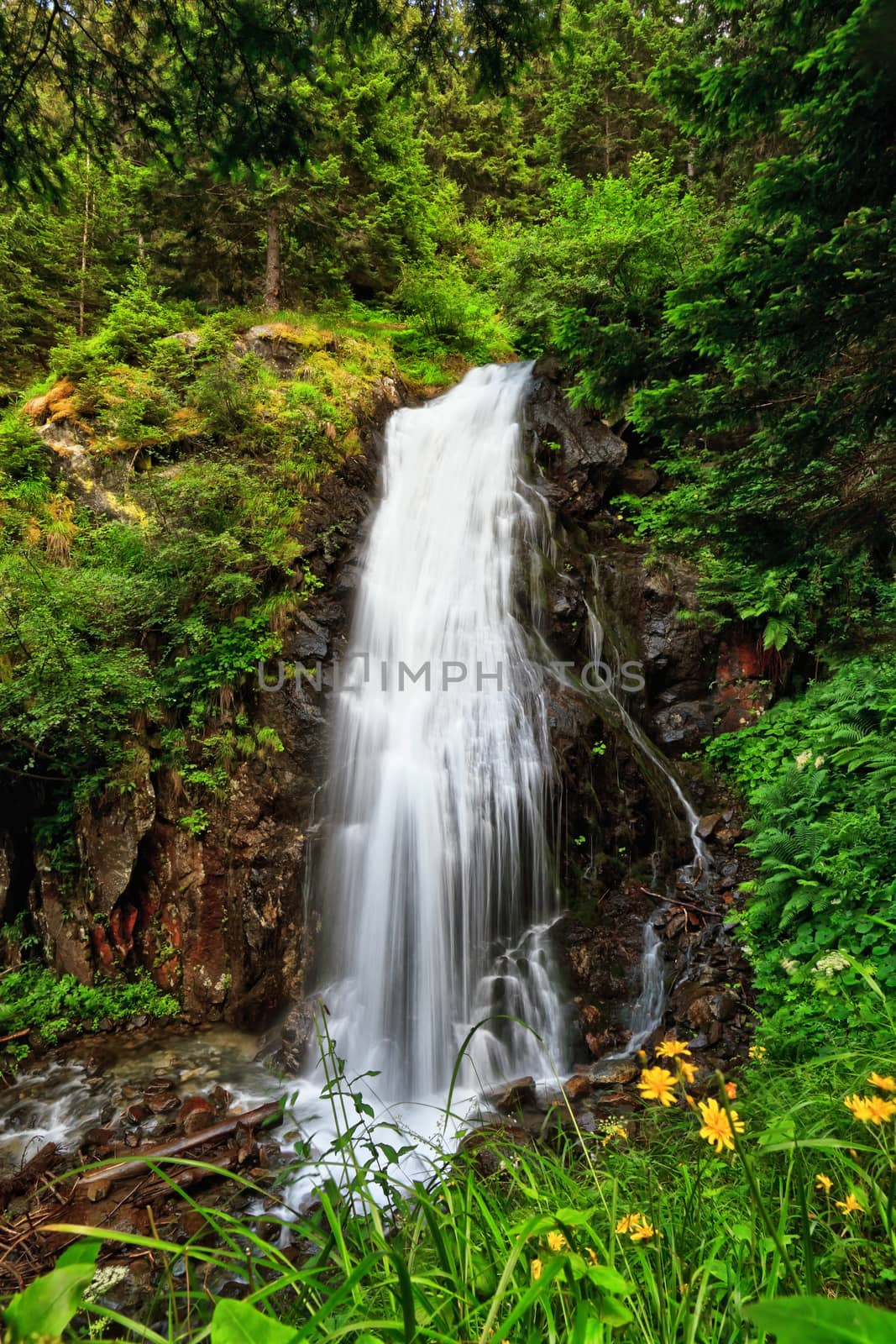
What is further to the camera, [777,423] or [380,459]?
[380,459]

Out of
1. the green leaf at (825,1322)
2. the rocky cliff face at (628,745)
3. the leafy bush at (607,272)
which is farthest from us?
the rocky cliff face at (628,745)

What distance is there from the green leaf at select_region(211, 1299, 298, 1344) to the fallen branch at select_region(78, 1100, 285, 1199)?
392 cm

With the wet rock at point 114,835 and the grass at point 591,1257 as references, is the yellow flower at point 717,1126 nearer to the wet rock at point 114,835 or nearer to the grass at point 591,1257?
the grass at point 591,1257

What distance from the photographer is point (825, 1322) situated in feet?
1.55

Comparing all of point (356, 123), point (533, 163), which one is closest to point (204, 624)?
point (356, 123)

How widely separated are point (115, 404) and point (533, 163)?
16.9 m

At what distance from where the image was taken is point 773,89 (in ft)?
8.61

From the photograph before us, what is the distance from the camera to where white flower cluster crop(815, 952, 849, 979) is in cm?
338

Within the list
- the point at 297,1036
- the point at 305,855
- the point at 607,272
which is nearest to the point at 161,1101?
the point at 297,1036

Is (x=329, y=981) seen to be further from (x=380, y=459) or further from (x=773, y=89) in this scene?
(x=380, y=459)

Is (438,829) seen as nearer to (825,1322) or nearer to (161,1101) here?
(161,1101)

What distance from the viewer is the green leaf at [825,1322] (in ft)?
1.52

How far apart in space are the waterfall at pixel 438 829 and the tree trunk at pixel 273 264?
6613 millimetres

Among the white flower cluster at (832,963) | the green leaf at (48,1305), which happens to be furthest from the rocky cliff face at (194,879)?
the green leaf at (48,1305)
